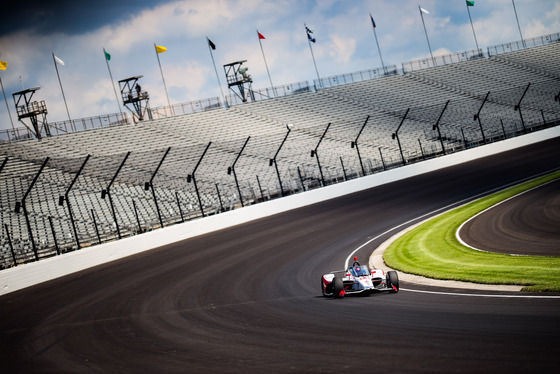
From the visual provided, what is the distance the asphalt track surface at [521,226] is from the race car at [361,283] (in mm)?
3099

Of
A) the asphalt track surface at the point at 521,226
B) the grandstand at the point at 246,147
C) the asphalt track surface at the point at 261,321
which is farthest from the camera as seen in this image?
the grandstand at the point at 246,147

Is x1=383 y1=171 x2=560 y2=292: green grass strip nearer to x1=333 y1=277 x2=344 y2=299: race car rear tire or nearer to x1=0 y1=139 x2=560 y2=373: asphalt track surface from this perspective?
x1=0 y1=139 x2=560 y2=373: asphalt track surface

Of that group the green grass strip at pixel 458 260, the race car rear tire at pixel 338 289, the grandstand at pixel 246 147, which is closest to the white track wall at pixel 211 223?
the grandstand at pixel 246 147

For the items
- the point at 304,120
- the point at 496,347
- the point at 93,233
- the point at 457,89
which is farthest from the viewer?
the point at 457,89

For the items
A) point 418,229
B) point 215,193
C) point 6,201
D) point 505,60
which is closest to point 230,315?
point 418,229

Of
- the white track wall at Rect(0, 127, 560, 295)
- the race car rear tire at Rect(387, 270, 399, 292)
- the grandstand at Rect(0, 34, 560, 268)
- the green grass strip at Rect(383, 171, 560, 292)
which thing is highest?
the grandstand at Rect(0, 34, 560, 268)

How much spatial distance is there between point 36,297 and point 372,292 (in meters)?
10.7

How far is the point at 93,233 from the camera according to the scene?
27266 mm

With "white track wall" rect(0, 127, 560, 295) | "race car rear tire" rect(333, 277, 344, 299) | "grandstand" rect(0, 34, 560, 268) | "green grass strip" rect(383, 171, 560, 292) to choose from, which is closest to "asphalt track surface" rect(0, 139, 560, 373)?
"race car rear tire" rect(333, 277, 344, 299)

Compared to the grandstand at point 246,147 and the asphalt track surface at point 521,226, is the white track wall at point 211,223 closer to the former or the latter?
the grandstand at point 246,147

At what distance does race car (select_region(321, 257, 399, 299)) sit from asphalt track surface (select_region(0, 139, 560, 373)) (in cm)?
26

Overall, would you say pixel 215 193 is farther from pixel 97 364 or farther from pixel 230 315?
pixel 97 364

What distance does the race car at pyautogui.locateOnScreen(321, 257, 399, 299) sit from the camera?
36.4 feet

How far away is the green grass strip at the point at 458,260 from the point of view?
389 inches
